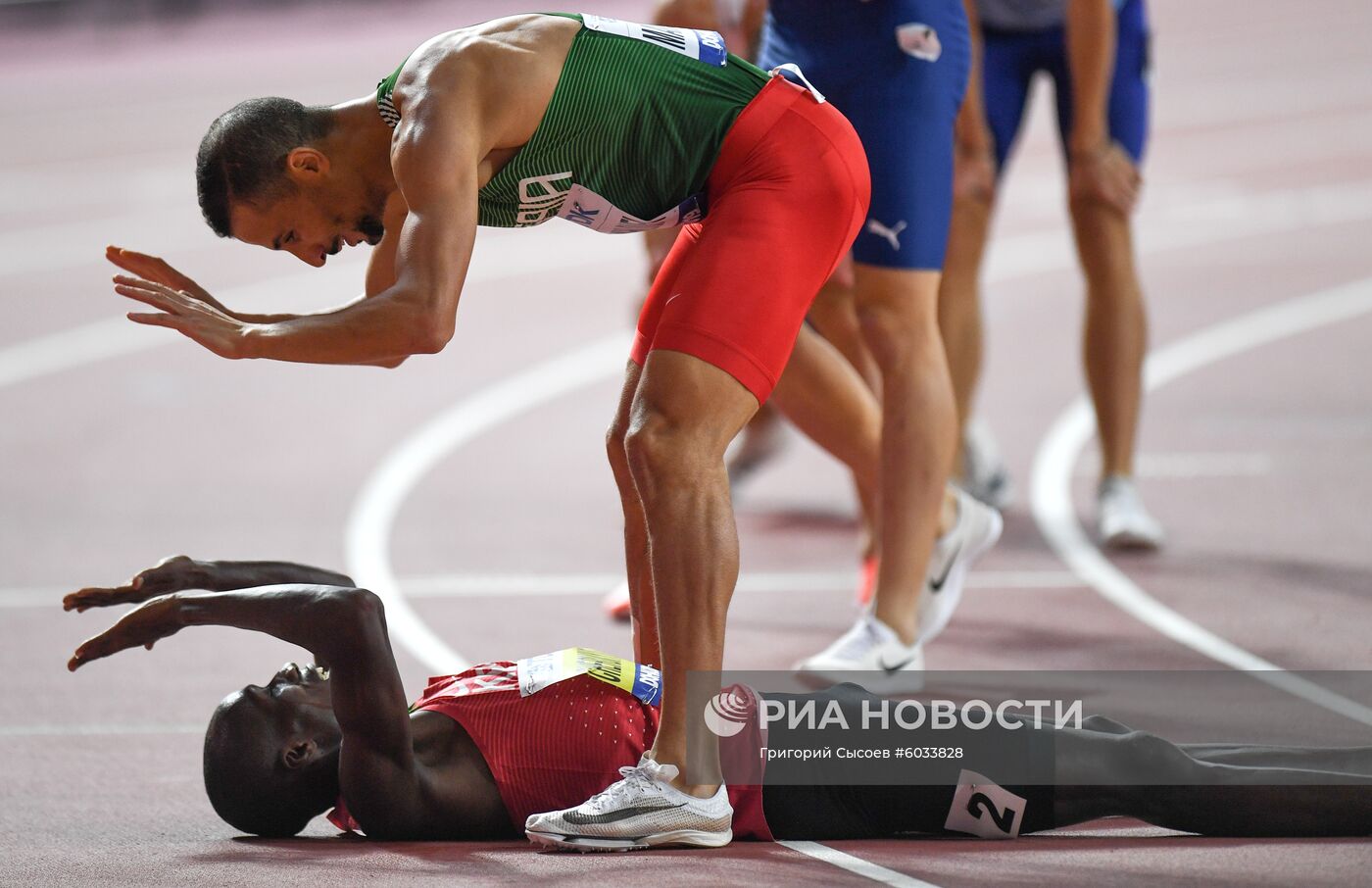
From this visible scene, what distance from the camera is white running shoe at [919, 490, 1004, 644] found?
17.7 ft

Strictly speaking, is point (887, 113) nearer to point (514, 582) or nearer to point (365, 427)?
point (514, 582)

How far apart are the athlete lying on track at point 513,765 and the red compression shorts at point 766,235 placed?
828 mm

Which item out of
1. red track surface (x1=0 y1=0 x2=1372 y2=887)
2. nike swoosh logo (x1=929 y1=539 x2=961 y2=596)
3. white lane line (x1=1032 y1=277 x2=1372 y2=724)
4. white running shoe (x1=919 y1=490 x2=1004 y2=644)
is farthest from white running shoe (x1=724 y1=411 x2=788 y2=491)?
nike swoosh logo (x1=929 y1=539 x2=961 y2=596)

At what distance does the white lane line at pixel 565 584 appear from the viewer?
648 centimetres

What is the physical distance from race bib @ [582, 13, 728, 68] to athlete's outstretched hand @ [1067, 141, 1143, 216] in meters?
2.98

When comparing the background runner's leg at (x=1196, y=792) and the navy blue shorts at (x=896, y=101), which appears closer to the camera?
the background runner's leg at (x=1196, y=792)

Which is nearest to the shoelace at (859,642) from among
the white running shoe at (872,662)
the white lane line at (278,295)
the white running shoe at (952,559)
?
the white running shoe at (872,662)

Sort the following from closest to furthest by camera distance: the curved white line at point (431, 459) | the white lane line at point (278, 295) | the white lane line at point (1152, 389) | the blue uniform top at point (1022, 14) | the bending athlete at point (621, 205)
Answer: the bending athlete at point (621, 205)
the white lane line at point (1152, 389)
the curved white line at point (431, 459)
the blue uniform top at point (1022, 14)
the white lane line at point (278, 295)

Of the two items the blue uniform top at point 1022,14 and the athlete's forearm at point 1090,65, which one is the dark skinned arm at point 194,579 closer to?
the athlete's forearm at point 1090,65

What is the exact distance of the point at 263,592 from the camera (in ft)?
12.4

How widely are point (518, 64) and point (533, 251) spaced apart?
10495 mm

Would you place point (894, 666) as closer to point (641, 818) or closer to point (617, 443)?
point (617, 443)

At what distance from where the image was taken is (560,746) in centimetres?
392

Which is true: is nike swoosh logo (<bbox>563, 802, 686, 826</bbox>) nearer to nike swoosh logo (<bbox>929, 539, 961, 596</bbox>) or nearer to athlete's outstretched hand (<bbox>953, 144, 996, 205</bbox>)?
nike swoosh logo (<bbox>929, 539, 961, 596</bbox>)
